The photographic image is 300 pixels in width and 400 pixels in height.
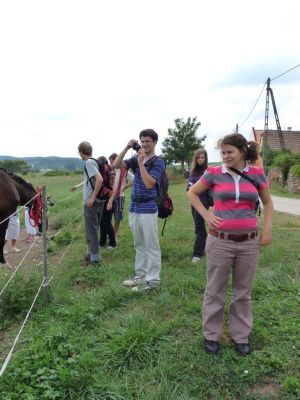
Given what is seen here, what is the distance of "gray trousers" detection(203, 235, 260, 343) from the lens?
2770 millimetres

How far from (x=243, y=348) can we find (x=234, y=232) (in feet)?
3.13

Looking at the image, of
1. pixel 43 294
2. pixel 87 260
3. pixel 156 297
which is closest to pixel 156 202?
pixel 156 297

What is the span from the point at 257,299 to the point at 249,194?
1679 mm

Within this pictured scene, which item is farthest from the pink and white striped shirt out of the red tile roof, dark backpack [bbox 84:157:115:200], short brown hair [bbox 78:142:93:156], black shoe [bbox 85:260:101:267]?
the red tile roof

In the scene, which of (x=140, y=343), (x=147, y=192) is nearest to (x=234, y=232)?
(x=140, y=343)

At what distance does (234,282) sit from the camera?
2.92 meters

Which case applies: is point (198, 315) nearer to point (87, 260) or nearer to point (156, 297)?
point (156, 297)

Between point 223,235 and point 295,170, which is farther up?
point 295,170

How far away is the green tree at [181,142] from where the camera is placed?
37094mm

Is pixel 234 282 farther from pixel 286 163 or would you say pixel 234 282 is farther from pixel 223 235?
pixel 286 163

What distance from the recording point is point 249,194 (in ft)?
8.81

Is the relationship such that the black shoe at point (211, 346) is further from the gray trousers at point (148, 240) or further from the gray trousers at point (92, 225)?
the gray trousers at point (92, 225)

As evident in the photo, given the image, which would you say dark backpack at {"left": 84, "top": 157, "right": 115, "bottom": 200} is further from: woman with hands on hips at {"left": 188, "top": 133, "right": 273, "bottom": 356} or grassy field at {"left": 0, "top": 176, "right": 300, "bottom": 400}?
woman with hands on hips at {"left": 188, "top": 133, "right": 273, "bottom": 356}

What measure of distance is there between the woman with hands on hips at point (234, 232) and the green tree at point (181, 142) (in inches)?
1352
